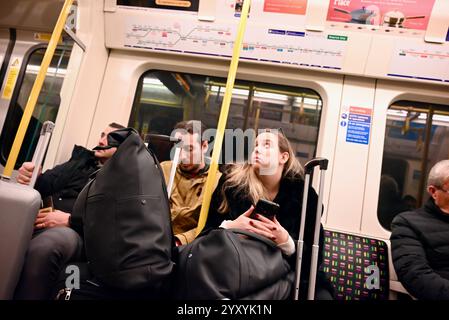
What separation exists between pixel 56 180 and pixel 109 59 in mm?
1326

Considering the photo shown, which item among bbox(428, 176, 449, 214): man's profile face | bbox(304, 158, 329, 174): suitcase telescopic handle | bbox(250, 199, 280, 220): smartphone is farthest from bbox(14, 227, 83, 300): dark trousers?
bbox(428, 176, 449, 214): man's profile face

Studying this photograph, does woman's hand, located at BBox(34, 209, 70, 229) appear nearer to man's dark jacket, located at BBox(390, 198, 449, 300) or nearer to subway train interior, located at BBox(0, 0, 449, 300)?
subway train interior, located at BBox(0, 0, 449, 300)

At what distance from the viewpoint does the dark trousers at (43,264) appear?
1312mm

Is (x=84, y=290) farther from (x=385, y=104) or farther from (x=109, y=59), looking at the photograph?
(x=385, y=104)

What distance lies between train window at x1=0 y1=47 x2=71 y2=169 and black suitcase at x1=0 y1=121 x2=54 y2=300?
179 centimetres

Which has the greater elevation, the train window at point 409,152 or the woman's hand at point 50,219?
the train window at point 409,152

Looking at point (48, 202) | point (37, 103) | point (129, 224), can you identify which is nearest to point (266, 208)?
point (129, 224)

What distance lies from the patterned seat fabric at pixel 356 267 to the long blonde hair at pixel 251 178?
26.5 inches

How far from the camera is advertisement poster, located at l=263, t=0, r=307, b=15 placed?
2475 mm

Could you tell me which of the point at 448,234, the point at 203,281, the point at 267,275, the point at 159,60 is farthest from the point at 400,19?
Answer: the point at 203,281

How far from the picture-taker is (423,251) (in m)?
1.77

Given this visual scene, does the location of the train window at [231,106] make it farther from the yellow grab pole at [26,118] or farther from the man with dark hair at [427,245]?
the yellow grab pole at [26,118]

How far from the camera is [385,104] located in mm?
2504

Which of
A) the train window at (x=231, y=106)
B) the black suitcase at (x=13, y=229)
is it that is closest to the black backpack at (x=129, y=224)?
the black suitcase at (x=13, y=229)
